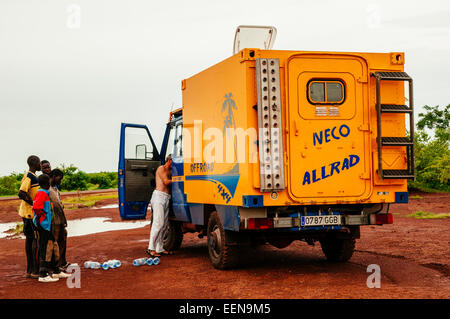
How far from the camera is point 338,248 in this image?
9.21 m

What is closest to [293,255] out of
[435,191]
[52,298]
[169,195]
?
[169,195]

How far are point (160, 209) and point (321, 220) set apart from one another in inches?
155

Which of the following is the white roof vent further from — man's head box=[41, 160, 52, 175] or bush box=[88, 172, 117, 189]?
bush box=[88, 172, 117, 189]

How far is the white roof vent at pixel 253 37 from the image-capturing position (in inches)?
361

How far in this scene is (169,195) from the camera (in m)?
11.0

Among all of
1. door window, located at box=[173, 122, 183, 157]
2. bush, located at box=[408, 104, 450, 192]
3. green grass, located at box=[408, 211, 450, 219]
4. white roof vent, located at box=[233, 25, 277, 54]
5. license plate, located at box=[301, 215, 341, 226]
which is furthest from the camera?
bush, located at box=[408, 104, 450, 192]

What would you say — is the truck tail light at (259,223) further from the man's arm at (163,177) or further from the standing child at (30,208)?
the man's arm at (163,177)

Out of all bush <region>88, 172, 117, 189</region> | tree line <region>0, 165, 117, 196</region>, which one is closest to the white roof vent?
tree line <region>0, 165, 117, 196</region>

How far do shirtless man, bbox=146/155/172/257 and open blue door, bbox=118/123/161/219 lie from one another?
60cm

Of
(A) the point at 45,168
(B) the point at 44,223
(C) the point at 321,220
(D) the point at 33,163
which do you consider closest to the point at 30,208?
(B) the point at 44,223

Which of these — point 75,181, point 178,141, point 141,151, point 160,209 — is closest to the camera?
point 178,141

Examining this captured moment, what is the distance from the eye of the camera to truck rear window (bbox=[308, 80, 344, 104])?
25.6ft

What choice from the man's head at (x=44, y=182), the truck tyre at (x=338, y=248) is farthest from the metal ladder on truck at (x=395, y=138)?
the man's head at (x=44, y=182)

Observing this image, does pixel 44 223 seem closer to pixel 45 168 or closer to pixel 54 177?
pixel 54 177
